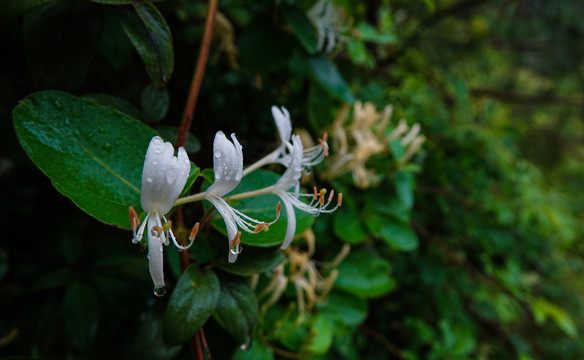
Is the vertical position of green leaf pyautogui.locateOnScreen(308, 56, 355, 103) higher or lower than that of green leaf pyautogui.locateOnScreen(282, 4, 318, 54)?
lower

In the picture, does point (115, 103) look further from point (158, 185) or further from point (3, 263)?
point (3, 263)

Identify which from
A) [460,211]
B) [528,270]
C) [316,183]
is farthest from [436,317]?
[316,183]

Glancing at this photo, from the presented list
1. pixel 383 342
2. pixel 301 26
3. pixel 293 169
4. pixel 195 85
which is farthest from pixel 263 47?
pixel 383 342

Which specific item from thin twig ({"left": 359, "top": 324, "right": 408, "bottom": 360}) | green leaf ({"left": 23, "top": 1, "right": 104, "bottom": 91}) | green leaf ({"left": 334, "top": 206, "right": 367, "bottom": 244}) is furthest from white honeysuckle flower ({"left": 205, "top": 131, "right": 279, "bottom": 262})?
thin twig ({"left": 359, "top": 324, "right": 408, "bottom": 360})

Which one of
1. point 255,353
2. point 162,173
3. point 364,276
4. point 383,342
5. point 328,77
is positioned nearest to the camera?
point 162,173

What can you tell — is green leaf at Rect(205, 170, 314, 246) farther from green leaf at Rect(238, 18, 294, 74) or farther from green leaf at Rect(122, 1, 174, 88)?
green leaf at Rect(238, 18, 294, 74)

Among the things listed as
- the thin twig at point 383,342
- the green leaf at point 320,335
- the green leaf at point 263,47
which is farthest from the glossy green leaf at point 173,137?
the thin twig at point 383,342
